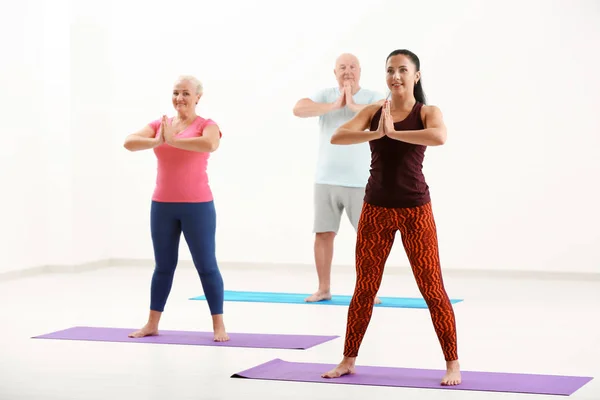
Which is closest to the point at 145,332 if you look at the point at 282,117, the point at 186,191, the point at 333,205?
the point at 186,191

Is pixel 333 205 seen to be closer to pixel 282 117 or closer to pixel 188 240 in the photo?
pixel 188 240

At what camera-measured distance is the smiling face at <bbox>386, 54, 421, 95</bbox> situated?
4.28 metres

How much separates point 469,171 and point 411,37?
1.15 m

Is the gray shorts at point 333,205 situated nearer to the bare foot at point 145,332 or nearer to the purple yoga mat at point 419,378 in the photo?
the bare foot at point 145,332

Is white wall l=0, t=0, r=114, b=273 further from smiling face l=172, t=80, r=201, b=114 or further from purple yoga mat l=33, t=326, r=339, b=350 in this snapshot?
smiling face l=172, t=80, r=201, b=114

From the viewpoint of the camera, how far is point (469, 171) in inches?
331

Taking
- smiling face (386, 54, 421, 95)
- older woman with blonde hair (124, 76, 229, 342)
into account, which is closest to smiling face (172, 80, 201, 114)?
older woman with blonde hair (124, 76, 229, 342)

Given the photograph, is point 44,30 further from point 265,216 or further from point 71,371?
point 71,371

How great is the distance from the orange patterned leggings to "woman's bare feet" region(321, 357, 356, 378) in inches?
6.3

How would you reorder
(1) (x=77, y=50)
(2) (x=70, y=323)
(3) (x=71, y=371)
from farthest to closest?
(1) (x=77, y=50), (2) (x=70, y=323), (3) (x=71, y=371)

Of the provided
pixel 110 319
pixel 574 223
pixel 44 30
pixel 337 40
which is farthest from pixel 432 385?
pixel 44 30

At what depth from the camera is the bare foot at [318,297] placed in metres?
6.85

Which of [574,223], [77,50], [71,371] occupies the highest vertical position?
[77,50]

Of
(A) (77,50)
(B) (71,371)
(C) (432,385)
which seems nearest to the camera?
(C) (432,385)
